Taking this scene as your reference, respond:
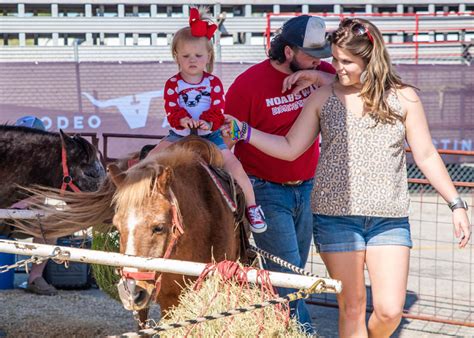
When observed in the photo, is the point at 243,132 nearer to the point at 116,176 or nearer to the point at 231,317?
the point at 116,176

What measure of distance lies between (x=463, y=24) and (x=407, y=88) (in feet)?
47.1

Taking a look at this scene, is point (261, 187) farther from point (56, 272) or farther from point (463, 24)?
point (463, 24)

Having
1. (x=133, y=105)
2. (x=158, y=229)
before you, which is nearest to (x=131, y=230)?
(x=158, y=229)

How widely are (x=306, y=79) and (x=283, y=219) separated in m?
0.89

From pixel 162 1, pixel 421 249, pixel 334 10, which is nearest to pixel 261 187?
pixel 421 249

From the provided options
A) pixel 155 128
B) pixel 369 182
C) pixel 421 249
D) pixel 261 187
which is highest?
pixel 369 182

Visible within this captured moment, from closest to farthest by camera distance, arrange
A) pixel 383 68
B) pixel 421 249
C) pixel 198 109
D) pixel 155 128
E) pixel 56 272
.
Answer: pixel 383 68 < pixel 198 109 < pixel 56 272 < pixel 421 249 < pixel 155 128

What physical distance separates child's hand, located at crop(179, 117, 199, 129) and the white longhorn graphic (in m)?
8.49

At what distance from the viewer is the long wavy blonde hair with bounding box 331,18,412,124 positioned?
13.4 ft

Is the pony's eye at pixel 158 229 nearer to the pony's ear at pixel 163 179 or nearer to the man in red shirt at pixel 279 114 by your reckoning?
the pony's ear at pixel 163 179

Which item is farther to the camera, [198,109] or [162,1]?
[162,1]

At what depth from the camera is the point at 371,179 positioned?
13.6 feet

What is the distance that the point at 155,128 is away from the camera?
1333cm

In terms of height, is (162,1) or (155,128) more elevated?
(162,1)
